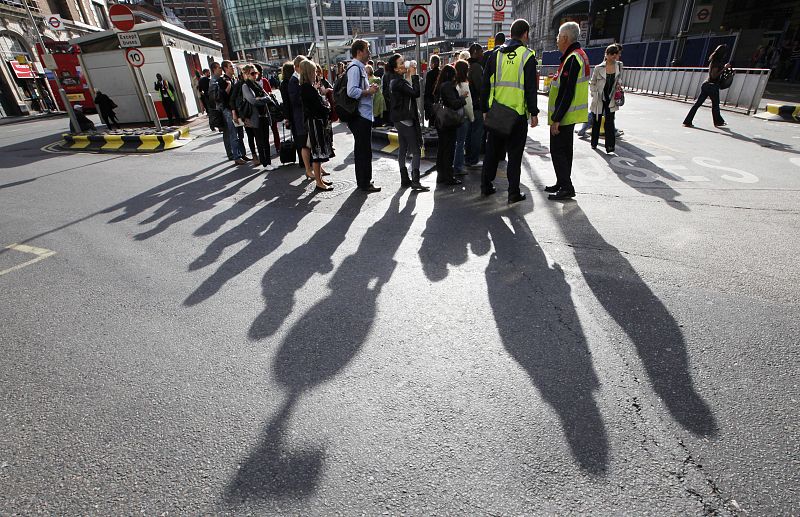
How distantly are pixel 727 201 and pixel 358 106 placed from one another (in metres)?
5.34

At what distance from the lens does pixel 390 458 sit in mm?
1978

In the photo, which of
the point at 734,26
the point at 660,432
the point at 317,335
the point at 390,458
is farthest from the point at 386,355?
the point at 734,26

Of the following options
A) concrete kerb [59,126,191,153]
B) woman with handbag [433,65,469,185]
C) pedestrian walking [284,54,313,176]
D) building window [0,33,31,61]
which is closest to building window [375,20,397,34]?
building window [0,33,31,61]

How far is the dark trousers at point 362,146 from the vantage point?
5951mm

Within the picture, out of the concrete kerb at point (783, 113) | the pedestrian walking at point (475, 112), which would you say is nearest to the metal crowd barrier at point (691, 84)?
the concrete kerb at point (783, 113)

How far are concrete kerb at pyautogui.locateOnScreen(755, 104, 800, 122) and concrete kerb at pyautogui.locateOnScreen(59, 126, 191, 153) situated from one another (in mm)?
17365

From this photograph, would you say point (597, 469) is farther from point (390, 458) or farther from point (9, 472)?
point (9, 472)

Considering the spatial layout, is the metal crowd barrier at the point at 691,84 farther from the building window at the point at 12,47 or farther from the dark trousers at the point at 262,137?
the building window at the point at 12,47

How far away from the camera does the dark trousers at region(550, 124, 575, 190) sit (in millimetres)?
5336

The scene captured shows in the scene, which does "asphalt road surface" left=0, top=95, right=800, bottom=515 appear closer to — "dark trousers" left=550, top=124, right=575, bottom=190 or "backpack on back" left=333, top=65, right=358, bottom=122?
"dark trousers" left=550, top=124, right=575, bottom=190

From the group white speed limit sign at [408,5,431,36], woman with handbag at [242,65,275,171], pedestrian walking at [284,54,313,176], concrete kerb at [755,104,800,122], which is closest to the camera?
pedestrian walking at [284,54,313,176]

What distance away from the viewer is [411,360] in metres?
2.65

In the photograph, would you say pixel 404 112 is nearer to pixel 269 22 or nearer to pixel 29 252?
pixel 29 252

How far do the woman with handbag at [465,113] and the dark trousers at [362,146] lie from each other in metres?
1.48
